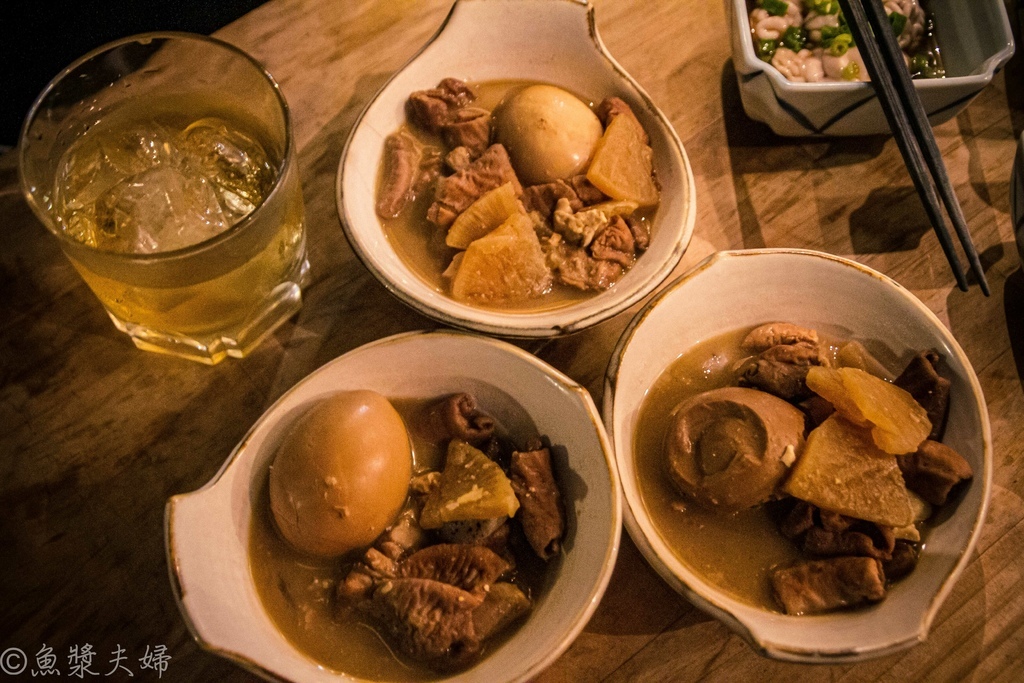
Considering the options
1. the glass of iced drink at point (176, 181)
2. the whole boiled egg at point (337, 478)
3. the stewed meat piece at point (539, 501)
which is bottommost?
the stewed meat piece at point (539, 501)

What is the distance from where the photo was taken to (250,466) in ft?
5.22

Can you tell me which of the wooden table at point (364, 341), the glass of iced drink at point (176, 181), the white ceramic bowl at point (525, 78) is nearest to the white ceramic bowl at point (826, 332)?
the white ceramic bowl at point (525, 78)

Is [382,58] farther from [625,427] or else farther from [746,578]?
[746,578]

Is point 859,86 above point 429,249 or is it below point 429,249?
below

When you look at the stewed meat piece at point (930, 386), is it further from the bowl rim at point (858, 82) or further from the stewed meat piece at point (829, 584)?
the bowl rim at point (858, 82)

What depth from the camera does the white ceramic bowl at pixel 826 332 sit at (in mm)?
1436

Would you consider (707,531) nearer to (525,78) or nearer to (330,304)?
(330,304)

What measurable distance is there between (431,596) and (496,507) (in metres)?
0.22

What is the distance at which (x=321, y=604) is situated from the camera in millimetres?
1572

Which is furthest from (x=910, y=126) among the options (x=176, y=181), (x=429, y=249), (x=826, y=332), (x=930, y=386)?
(x=176, y=181)

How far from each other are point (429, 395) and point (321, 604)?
0.53m

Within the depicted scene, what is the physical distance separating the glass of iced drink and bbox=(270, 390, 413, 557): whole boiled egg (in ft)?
1.33

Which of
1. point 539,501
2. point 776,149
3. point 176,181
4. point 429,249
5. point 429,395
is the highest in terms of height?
point 176,181

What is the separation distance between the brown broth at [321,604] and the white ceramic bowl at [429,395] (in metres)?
0.02
